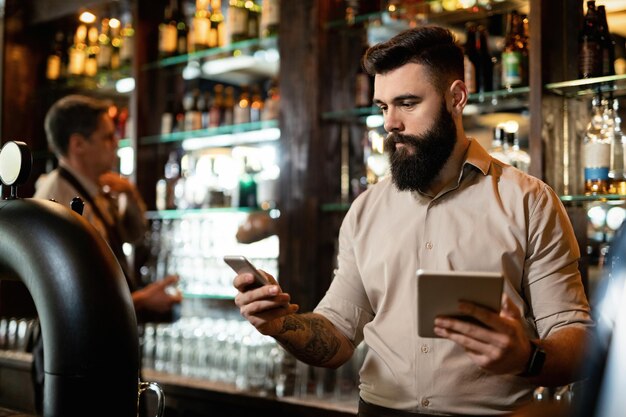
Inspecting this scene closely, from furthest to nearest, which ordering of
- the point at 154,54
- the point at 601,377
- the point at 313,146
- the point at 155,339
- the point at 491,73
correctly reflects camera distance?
the point at 154,54 < the point at 155,339 < the point at 313,146 < the point at 491,73 < the point at 601,377

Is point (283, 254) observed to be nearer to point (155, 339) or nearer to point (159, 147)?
point (155, 339)

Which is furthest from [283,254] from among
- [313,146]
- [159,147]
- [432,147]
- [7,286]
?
[7,286]

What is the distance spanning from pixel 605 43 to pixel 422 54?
3.28 ft

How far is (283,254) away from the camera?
12.0 feet

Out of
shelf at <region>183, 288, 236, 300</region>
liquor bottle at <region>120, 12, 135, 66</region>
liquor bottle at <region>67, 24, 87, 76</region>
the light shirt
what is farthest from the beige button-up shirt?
liquor bottle at <region>67, 24, 87, 76</region>

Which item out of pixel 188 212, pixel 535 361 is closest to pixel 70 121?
pixel 188 212

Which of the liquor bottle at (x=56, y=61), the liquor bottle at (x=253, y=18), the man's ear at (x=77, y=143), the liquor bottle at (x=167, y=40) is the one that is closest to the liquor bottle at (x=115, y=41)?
the liquor bottle at (x=56, y=61)

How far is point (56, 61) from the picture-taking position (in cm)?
519

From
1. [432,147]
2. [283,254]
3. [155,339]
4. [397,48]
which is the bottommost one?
[155,339]

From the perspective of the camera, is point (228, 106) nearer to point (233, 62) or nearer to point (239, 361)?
point (233, 62)

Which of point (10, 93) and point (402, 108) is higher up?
point (10, 93)

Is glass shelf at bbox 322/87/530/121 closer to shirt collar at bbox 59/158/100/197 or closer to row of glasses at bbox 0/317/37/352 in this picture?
shirt collar at bbox 59/158/100/197

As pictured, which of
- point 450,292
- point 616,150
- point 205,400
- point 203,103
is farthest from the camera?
point 203,103

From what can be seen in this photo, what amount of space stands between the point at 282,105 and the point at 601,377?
247cm
